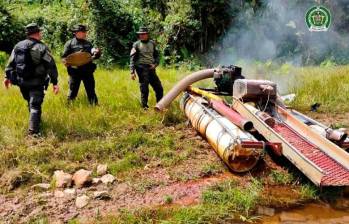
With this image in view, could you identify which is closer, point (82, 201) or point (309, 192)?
point (82, 201)

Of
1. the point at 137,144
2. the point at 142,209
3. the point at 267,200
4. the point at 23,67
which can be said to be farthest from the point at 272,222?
the point at 23,67

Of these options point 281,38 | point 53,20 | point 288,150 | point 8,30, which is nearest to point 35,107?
point 288,150

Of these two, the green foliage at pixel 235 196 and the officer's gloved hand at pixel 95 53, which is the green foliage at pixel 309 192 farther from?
the officer's gloved hand at pixel 95 53

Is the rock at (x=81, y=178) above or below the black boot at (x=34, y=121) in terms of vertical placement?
below

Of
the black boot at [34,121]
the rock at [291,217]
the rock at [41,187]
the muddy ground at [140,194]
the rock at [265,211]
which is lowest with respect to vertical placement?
the rock at [291,217]

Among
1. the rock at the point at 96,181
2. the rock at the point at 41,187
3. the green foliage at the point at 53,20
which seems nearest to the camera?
the rock at the point at 41,187

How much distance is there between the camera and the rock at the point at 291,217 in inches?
217

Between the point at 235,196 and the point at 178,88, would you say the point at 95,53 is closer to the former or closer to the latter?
the point at 178,88

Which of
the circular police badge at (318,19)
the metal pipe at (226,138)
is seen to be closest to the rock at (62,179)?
the metal pipe at (226,138)

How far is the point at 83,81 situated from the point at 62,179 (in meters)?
2.98

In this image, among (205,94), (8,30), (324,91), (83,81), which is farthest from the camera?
(8,30)

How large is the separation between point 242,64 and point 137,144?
7664 millimetres

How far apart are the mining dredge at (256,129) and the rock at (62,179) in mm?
1967

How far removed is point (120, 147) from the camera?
290 inches
